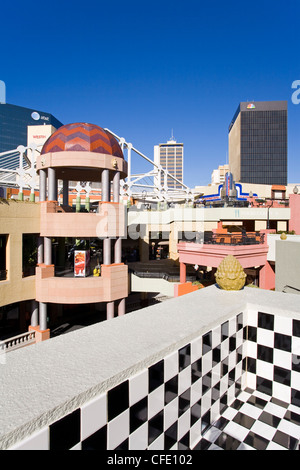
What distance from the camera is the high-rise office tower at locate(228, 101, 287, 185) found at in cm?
13562

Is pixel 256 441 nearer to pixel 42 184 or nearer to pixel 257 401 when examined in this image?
pixel 257 401

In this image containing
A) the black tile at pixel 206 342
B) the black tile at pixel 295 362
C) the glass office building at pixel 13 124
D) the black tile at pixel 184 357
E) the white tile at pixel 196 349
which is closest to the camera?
the black tile at pixel 184 357

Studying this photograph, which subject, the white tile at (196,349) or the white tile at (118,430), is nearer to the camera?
the white tile at (118,430)

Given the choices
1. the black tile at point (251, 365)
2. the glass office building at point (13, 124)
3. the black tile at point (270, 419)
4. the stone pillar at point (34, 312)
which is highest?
the glass office building at point (13, 124)

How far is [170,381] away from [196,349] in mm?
652

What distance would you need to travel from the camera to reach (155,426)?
3365mm

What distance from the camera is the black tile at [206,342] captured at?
163 inches

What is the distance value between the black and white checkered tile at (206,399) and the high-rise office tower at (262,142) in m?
140

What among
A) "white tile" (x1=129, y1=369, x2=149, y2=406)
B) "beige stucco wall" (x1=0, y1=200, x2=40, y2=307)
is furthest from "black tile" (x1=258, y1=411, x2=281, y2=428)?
"beige stucco wall" (x1=0, y1=200, x2=40, y2=307)

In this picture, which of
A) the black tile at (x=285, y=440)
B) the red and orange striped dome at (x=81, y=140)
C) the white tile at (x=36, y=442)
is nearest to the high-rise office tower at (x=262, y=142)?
the red and orange striped dome at (x=81, y=140)

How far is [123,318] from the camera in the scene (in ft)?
14.9

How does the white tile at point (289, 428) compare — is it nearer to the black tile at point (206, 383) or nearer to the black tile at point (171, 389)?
the black tile at point (206, 383)

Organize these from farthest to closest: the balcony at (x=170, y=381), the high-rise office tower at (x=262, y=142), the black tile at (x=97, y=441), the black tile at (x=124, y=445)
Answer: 1. the high-rise office tower at (x=262, y=142)
2. the black tile at (x=124, y=445)
3. the black tile at (x=97, y=441)
4. the balcony at (x=170, y=381)
